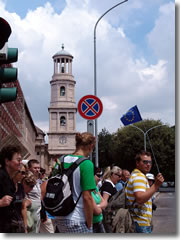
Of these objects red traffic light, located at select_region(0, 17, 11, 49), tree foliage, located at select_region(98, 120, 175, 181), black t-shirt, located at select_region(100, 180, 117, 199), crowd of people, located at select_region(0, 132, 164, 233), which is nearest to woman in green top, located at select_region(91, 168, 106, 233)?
crowd of people, located at select_region(0, 132, 164, 233)

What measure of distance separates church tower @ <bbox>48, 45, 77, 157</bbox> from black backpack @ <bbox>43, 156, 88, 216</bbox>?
9197 centimetres

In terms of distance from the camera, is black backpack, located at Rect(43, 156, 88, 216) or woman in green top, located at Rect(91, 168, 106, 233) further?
woman in green top, located at Rect(91, 168, 106, 233)

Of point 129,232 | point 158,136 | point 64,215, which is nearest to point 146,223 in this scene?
point 129,232

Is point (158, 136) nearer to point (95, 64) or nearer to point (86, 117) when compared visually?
point (95, 64)

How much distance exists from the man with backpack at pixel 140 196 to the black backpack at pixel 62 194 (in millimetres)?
875

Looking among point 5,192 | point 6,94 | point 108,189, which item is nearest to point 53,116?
point 108,189

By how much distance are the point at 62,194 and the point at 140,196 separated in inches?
38.3

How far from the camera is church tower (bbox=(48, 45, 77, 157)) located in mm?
97375

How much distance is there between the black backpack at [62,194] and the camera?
14.5 feet

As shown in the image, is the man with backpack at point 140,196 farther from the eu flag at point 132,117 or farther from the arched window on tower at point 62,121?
the arched window on tower at point 62,121

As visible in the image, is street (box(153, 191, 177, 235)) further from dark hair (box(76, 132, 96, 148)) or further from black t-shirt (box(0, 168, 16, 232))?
black t-shirt (box(0, 168, 16, 232))

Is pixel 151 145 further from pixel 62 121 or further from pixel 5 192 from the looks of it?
pixel 5 192

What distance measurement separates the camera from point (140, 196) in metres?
4.97

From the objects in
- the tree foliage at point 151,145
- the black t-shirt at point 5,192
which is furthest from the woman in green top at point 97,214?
the tree foliage at point 151,145
